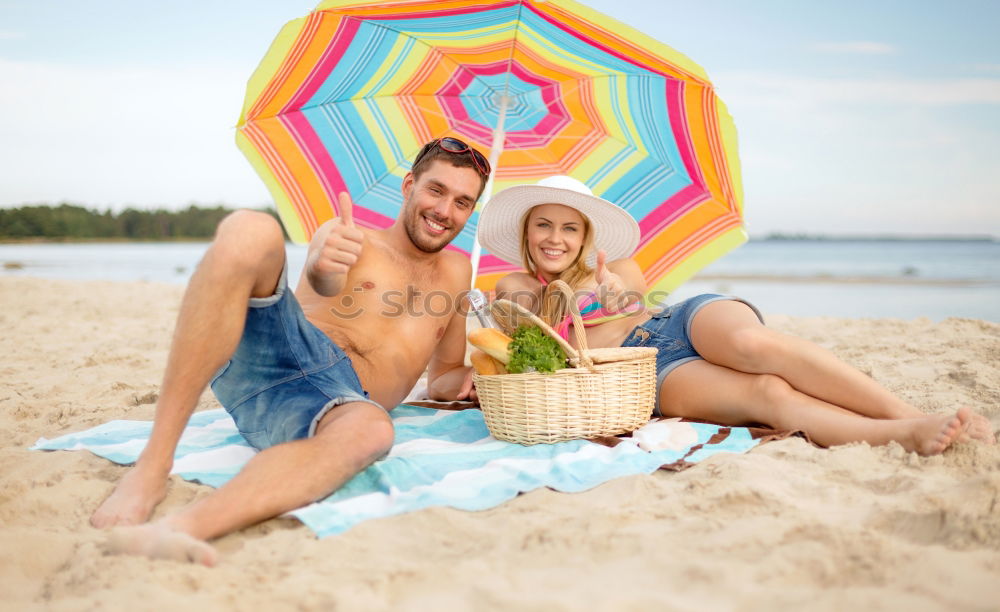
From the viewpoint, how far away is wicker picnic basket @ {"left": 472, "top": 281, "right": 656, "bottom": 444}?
107 inches

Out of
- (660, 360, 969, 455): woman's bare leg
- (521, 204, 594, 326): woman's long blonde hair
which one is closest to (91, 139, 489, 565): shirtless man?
(521, 204, 594, 326): woman's long blonde hair

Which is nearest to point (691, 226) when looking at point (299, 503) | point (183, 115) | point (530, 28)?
point (530, 28)

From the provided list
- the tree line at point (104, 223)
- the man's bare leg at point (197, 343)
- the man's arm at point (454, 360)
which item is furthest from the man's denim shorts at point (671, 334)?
the tree line at point (104, 223)

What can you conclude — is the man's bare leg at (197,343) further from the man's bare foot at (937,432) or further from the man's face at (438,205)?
the man's bare foot at (937,432)

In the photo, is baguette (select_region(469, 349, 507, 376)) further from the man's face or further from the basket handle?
the man's face

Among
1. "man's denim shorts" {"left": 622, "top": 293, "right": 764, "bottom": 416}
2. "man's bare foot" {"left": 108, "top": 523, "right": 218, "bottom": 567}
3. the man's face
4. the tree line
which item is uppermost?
the tree line

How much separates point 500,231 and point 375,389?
4.12 ft

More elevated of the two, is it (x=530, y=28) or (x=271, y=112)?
(x=530, y=28)

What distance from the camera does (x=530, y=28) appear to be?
3316mm

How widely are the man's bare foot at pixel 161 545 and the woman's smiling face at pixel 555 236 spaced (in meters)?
2.27

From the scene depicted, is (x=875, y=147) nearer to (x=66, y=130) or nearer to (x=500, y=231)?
(x=500, y=231)

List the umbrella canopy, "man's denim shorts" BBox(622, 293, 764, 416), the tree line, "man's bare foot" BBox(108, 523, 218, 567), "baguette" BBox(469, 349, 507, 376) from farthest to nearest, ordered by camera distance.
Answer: the tree line
the umbrella canopy
"man's denim shorts" BBox(622, 293, 764, 416)
"baguette" BBox(469, 349, 507, 376)
"man's bare foot" BBox(108, 523, 218, 567)

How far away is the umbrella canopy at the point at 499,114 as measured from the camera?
11.0 ft

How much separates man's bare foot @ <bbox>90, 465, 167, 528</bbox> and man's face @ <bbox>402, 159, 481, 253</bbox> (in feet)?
5.43
